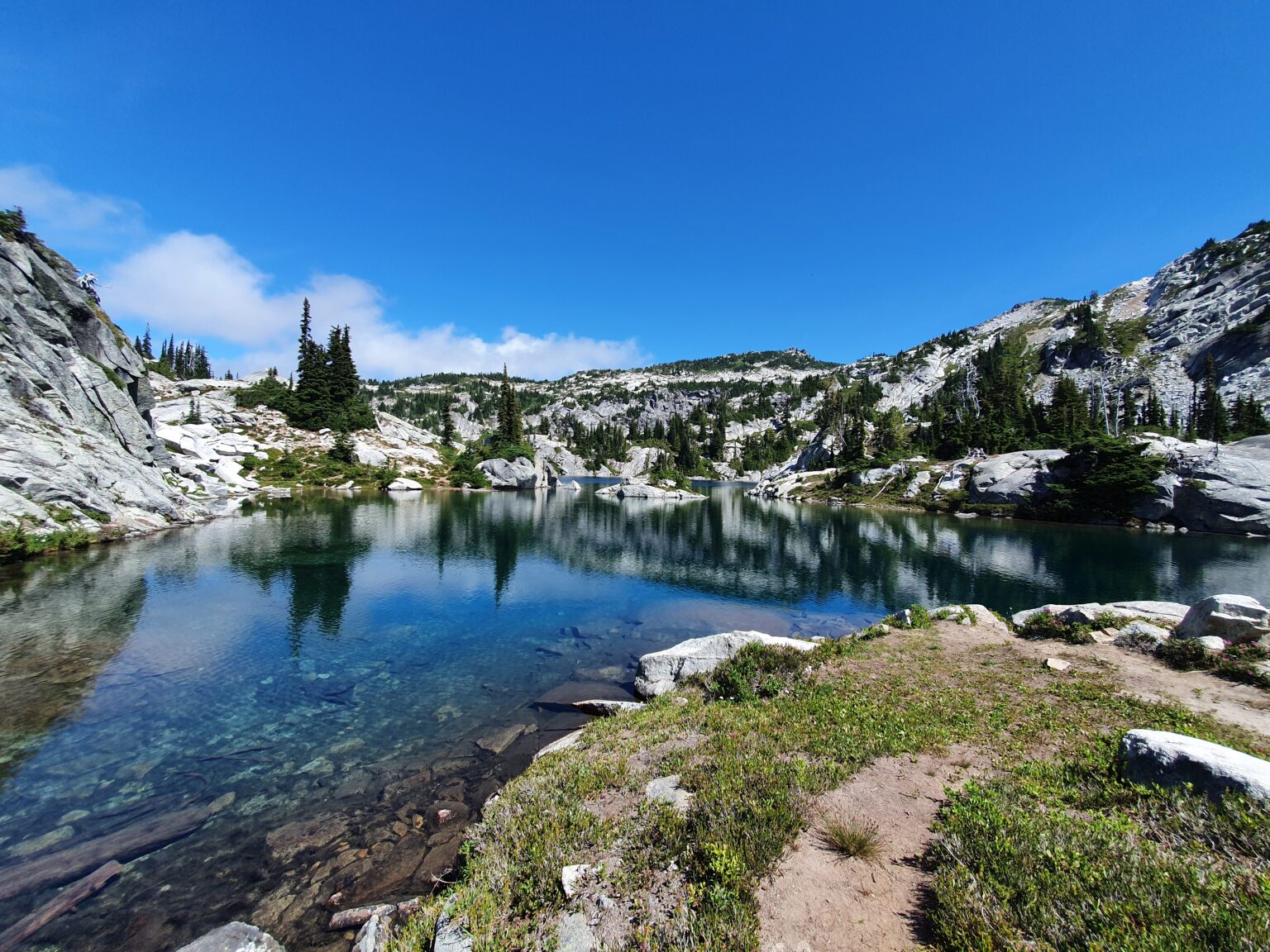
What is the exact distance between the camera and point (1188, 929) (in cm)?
480

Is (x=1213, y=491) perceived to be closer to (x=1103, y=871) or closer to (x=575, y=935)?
(x=1103, y=871)

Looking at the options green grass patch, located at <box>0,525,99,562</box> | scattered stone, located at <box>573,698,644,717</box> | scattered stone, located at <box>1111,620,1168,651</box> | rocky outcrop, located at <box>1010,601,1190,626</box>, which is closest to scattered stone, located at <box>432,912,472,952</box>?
scattered stone, located at <box>573,698,644,717</box>

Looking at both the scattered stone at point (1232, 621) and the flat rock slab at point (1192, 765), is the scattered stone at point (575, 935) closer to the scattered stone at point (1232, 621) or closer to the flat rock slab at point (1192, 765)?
the flat rock slab at point (1192, 765)

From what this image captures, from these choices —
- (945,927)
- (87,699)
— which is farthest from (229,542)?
(945,927)

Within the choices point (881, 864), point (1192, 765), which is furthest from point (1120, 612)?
point (881, 864)

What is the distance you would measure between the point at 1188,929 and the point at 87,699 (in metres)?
26.3

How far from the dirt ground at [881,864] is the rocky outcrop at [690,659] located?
821 cm

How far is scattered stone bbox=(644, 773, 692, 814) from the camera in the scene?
28.6ft

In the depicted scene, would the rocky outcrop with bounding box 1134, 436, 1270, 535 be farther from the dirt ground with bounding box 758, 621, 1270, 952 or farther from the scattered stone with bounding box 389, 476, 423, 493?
the scattered stone with bounding box 389, 476, 423, 493

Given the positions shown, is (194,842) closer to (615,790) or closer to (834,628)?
(615,790)

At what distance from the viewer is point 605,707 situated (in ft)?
54.5

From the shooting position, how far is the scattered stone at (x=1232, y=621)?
15.2 m

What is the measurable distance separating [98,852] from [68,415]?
50.2 metres

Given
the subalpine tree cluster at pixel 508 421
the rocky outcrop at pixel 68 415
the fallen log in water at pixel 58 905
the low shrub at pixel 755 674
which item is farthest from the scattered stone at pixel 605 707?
the subalpine tree cluster at pixel 508 421
